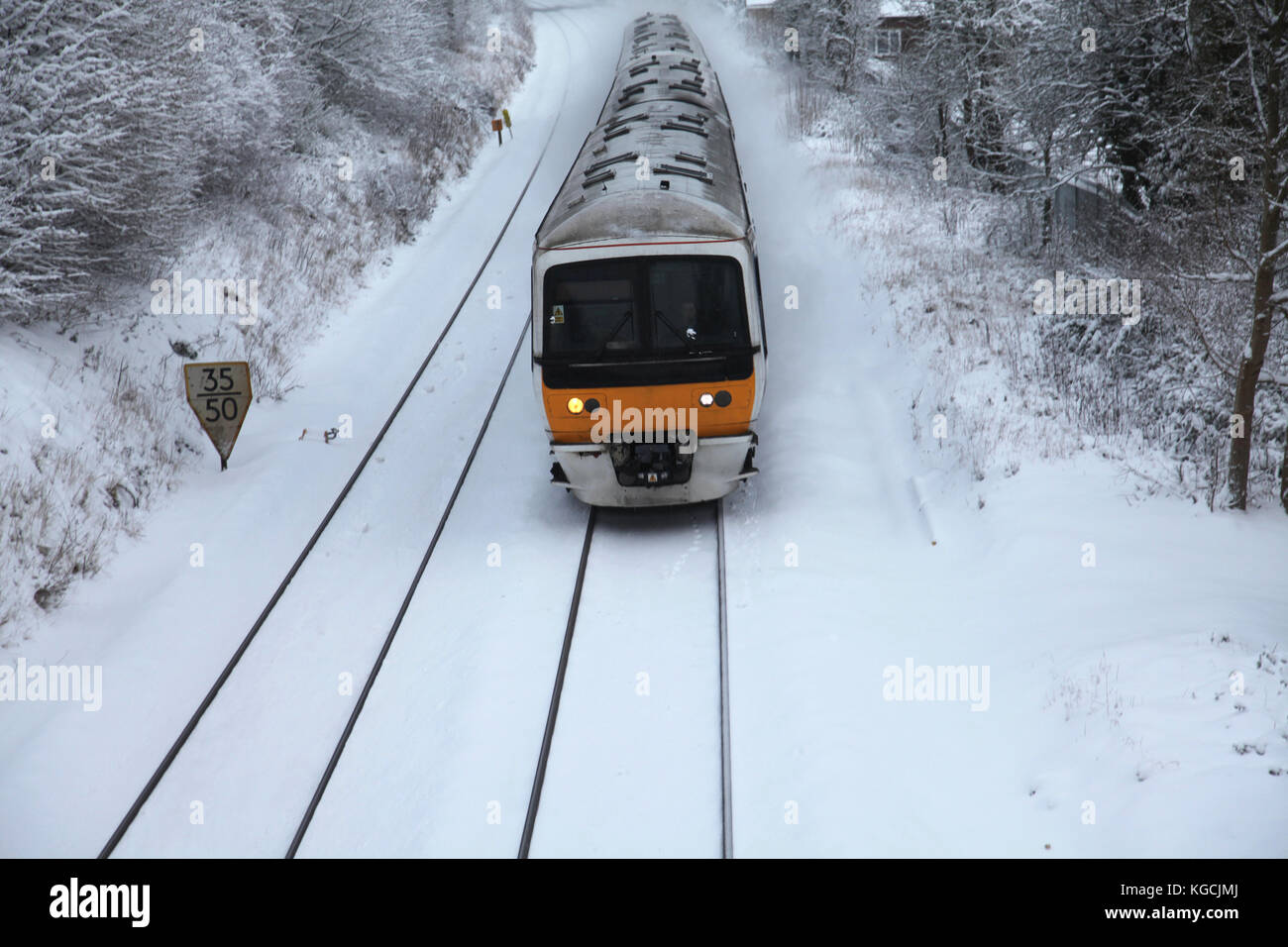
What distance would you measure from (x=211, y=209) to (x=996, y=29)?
44.4 feet

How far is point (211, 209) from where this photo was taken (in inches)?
585

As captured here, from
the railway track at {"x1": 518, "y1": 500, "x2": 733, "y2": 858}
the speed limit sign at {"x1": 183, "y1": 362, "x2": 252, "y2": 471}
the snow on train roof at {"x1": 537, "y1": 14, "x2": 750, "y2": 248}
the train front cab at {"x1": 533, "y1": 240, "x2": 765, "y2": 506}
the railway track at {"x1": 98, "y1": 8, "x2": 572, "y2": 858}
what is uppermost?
the snow on train roof at {"x1": 537, "y1": 14, "x2": 750, "y2": 248}

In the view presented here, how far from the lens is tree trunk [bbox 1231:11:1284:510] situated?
7.77m

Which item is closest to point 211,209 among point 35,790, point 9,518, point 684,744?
point 9,518

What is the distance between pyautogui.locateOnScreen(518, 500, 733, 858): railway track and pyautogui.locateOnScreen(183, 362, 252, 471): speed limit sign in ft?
13.3

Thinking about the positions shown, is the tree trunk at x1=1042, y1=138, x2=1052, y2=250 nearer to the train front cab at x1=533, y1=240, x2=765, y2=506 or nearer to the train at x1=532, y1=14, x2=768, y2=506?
the train at x1=532, y1=14, x2=768, y2=506

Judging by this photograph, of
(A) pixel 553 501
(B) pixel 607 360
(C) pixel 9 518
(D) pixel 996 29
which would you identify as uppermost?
(D) pixel 996 29

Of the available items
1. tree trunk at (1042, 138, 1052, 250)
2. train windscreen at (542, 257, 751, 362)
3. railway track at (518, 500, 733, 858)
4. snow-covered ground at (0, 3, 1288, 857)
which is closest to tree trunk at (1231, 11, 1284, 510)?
snow-covered ground at (0, 3, 1288, 857)

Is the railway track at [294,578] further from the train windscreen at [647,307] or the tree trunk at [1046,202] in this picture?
the tree trunk at [1046,202]

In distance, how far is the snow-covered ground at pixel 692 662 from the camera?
19.4ft

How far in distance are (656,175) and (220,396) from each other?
16.5 feet

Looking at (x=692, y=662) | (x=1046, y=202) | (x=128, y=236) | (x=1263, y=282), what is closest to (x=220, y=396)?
(x=128, y=236)
